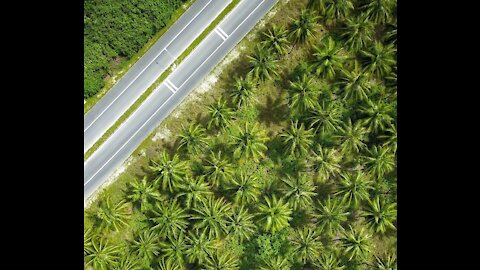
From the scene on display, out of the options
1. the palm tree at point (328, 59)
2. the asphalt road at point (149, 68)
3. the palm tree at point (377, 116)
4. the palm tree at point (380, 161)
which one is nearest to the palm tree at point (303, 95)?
the palm tree at point (328, 59)

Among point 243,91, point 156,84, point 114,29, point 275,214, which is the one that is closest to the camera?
point 275,214

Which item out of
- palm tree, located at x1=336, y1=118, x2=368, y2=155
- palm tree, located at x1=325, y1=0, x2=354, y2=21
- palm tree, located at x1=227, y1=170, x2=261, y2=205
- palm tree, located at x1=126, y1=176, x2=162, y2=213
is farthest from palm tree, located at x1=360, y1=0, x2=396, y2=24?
palm tree, located at x1=126, y1=176, x2=162, y2=213

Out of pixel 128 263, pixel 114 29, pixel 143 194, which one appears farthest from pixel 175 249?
pixel 114 29

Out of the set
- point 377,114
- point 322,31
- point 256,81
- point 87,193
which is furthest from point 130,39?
point 377,114

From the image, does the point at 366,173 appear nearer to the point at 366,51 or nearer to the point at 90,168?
the point at 366,51

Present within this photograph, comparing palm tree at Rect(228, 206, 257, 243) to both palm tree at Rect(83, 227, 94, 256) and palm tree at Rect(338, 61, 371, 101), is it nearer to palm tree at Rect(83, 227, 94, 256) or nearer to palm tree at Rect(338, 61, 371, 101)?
palm tree at Rect(83, 227, 94, 256)

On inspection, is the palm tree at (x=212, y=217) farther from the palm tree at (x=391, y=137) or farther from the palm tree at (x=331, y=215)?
the palm tree at (x=391, y=137)

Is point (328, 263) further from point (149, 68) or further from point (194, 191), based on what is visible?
point (149, 68)
